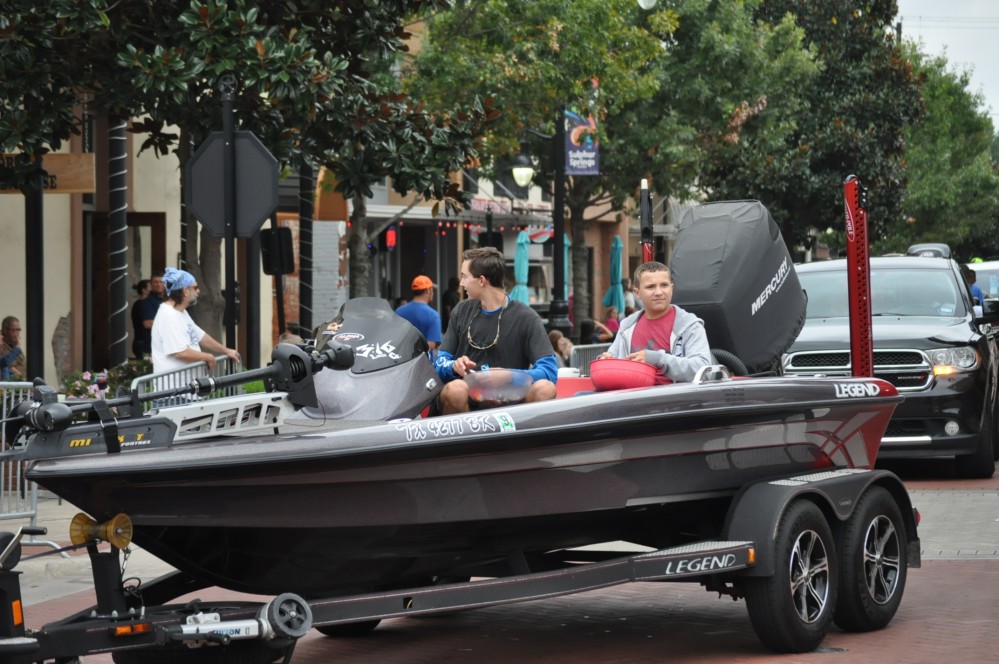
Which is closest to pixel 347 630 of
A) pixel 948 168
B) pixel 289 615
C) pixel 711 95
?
pixel 289 615

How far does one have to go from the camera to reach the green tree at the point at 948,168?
66.5 metres

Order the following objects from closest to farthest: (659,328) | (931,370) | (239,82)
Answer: (659,328), (931,370), (239,82)

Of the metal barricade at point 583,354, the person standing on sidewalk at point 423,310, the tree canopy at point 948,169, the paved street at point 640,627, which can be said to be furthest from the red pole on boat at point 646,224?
the tree canopy at point 948,169

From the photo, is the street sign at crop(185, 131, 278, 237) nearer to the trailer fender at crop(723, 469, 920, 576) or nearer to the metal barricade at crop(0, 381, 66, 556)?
the metal barricade at crop(0, 381, 66, 556)

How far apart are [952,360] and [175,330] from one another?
6694 millimetres

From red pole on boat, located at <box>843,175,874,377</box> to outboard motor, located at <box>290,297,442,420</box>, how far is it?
11.5 ft

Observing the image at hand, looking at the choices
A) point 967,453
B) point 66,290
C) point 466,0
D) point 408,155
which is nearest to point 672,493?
point 967,453

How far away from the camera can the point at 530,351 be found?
822cm

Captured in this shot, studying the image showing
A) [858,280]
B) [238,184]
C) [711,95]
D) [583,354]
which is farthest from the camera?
[711,95]

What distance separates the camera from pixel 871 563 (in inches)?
333

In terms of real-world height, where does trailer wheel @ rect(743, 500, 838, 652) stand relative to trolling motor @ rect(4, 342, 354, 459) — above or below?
below

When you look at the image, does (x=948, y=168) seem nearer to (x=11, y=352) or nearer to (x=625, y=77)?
(x=625, y=77)

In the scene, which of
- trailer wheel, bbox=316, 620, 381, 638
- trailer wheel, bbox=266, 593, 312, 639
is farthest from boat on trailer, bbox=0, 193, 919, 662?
trailer wheel, bbox=316, 620, 381, 638

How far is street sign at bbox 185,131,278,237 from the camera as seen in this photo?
11.2 meters
